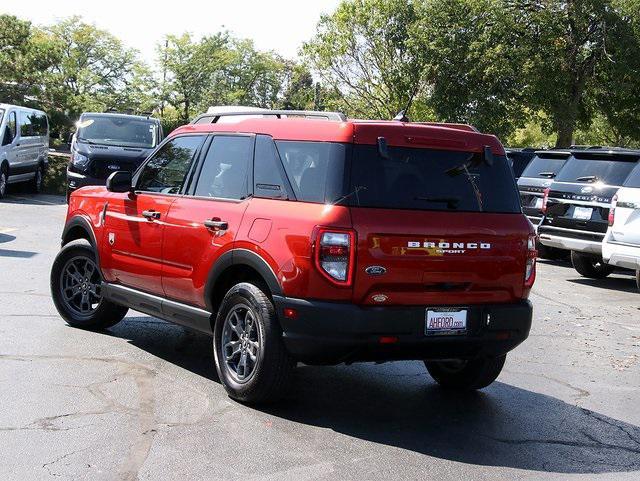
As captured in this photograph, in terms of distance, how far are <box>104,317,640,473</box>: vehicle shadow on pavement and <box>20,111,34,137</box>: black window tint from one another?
15.9 meters

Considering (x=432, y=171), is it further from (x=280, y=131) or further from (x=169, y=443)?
(x=169, y=443)

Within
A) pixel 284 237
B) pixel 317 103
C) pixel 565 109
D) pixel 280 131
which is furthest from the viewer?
pixel 317 103

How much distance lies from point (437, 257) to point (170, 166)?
2.53 metres

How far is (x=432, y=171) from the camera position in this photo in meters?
5.77

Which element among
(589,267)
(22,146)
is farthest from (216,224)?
(22,146)

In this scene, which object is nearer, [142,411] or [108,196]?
[142,411]

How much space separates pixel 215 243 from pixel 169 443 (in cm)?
160

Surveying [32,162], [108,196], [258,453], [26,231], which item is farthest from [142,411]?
[32,162]

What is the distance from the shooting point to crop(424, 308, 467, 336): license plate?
18.2 feet

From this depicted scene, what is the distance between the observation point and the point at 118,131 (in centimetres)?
2009

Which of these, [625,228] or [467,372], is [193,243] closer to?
[467,372]

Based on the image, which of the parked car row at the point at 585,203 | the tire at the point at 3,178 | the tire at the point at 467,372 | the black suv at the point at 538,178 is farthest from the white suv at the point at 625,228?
the tire at the point at 3,178

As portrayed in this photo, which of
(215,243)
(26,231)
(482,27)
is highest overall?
(482,27)

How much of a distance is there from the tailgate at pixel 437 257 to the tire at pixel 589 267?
8.70m
